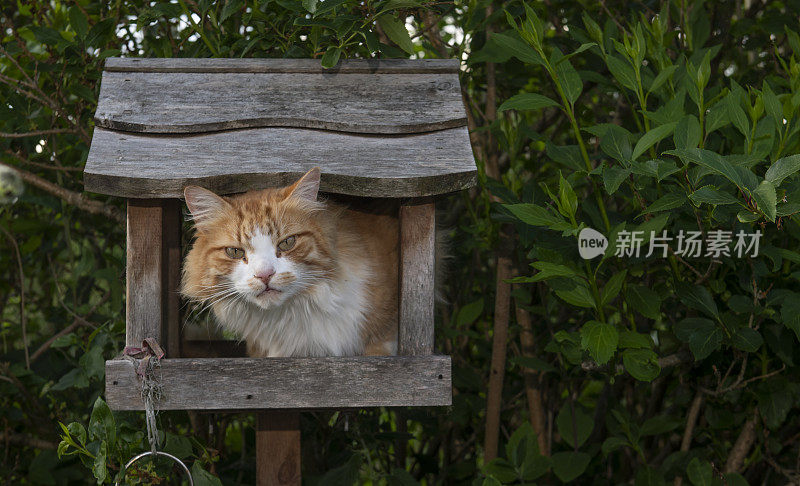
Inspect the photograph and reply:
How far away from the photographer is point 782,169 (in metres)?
1.52

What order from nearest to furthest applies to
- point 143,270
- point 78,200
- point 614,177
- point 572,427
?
point 614,177, point 143,270, point 78,200, point 572,427

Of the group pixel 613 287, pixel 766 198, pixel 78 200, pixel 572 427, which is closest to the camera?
pixel 766 198

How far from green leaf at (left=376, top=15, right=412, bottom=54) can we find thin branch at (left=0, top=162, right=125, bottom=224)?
92cm

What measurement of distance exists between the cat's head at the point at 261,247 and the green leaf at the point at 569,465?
1.02 metres

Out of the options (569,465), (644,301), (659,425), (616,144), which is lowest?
(569,465)

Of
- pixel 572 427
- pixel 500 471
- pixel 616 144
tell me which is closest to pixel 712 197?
pixel 616 144

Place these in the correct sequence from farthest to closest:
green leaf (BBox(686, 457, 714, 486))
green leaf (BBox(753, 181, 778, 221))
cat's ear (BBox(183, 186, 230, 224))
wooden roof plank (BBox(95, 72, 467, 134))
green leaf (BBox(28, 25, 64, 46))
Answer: green leaf (BBox(686, 457, 714, 486)) → green leaf (BBox(28, 25, 64, 46)) → wooden roof plank (BBox(95, 72, 467, 134)) → cat's ear (BBox(183, 186, 230, 224)) → green leaf (BBox(753, 181, 778, 221))

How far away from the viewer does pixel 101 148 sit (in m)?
1.65

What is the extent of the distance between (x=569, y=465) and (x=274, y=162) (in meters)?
1.30

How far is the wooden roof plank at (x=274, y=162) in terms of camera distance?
1.60 m

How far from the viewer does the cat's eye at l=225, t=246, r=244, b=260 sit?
1732 mm

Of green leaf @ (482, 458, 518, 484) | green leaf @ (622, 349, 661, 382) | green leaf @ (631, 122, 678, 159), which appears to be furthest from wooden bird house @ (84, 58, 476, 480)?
green leaf @ (482, 458, 518, 484)

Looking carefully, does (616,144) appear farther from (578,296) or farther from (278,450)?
(278,450)

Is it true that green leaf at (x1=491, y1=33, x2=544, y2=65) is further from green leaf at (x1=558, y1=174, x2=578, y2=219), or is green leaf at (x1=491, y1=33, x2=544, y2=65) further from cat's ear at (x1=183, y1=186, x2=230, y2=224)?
cat's ear at (x1=183, y1=186, x2=230, y2=224)
